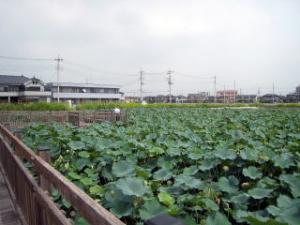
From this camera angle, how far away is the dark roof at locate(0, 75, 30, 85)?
47.8m

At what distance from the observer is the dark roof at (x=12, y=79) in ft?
Result: 157

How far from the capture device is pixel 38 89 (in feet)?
156

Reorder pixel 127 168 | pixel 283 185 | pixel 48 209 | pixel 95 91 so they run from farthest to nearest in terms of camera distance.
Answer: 1. pixel 95 91
2. pixel 127 168
3. pixel 283 185
4. pixel 48 209

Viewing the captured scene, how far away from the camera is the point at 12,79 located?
4950 cm

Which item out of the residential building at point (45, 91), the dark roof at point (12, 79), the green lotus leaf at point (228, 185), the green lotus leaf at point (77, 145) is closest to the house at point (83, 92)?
the residential building at point (45, 91)

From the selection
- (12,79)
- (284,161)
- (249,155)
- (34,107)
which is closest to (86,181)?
(249,155)

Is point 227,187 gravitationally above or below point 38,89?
below

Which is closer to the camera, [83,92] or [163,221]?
[163,221]

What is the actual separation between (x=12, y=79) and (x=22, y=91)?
453 centimetres

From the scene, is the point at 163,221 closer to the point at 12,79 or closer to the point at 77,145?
the point at 77,145

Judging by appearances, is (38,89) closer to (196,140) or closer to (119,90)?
(119,90)

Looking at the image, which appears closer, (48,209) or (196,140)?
(48,209)

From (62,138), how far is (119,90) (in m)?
58.7

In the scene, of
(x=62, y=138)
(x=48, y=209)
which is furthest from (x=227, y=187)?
(x=62, y=138)
